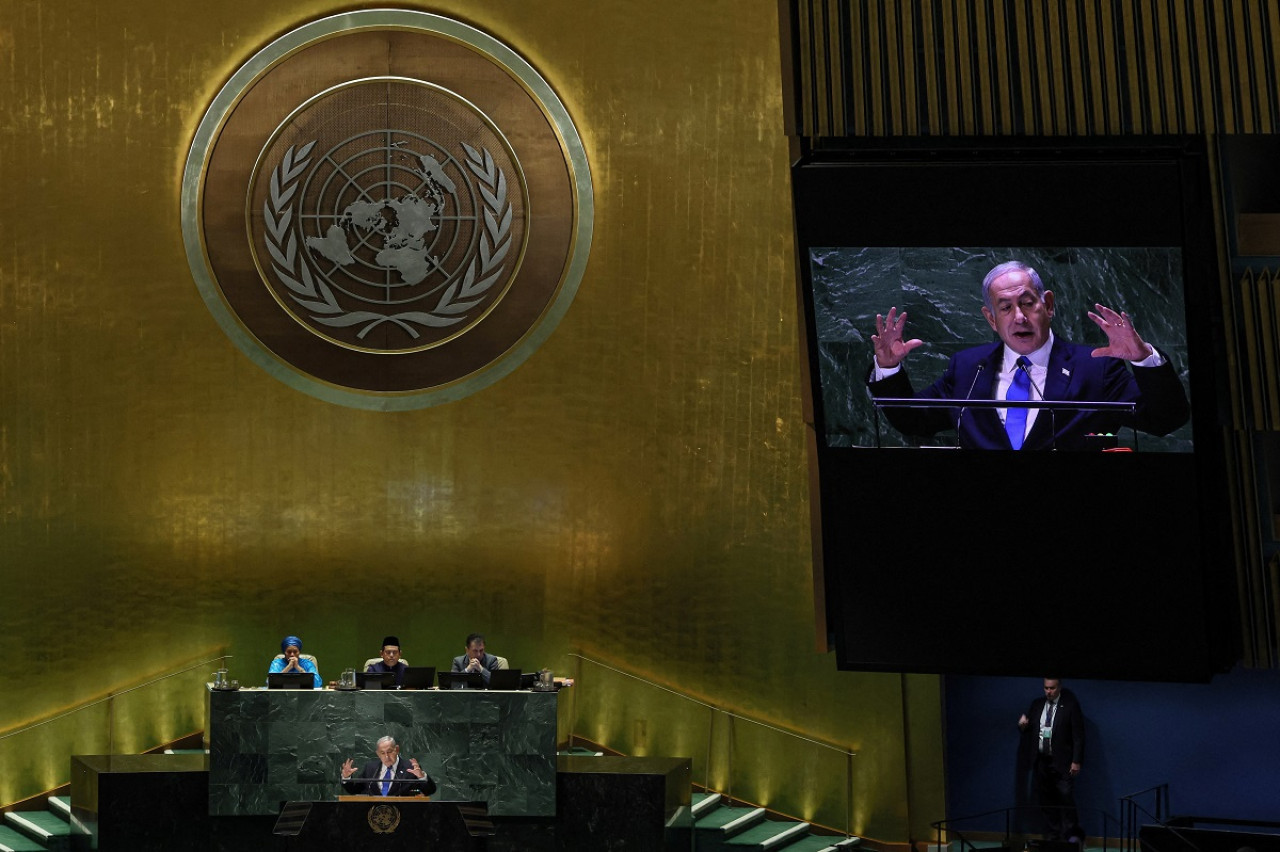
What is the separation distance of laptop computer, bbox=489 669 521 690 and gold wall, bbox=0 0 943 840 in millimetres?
1645

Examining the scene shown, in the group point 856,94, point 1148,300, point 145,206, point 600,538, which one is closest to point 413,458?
point 600,538

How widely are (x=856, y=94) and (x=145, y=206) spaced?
5376mm

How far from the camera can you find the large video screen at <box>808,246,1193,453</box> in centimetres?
1037

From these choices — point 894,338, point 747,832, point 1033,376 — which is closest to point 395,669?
point 747,832

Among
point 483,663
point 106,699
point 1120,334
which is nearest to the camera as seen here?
point 1120,334

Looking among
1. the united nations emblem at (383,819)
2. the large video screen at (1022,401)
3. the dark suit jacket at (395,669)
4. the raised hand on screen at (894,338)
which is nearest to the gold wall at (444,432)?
the dark suit jacket at (395,669)

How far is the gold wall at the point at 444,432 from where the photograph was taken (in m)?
12.4

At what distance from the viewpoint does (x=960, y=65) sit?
421 inches

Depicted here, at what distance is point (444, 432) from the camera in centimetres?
1259

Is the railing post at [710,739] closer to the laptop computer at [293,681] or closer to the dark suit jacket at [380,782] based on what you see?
the dark suit jacket at [380,782]

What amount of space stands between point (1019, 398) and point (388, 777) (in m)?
4.61

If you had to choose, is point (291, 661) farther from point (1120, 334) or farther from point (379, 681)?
point (1120, 334)

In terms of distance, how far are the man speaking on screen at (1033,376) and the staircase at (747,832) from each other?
3171mm

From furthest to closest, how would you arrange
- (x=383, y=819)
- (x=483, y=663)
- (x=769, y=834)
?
(x=769, y=834), (x=483, y=663), (x=383, y=819)
